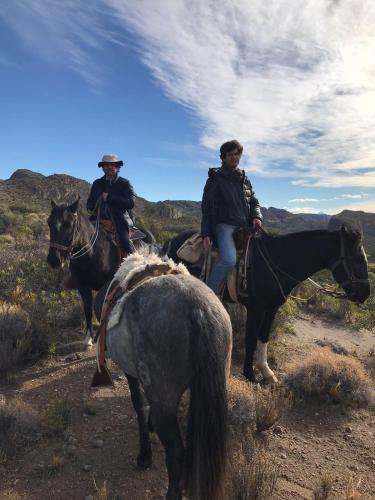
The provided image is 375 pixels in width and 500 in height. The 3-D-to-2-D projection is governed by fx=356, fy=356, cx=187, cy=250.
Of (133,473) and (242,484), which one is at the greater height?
(242,484)

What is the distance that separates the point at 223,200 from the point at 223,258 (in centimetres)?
90

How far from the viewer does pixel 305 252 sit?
16.9 ft

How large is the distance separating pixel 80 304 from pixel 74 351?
4.46 ft

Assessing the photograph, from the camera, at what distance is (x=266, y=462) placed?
2916 millimetres

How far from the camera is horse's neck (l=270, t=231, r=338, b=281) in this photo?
5.04m

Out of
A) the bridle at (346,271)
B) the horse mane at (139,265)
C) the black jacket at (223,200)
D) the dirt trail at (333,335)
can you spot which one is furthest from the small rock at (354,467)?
the dirt trail at (333,335)

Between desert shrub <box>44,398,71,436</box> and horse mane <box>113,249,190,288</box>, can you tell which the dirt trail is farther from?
horse mane <box>113,249,190,288</box>

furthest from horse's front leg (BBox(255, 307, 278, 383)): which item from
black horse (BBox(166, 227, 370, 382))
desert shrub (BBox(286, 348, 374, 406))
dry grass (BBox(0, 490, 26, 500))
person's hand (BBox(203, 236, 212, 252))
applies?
dry grass (BBox(0, 490, 26, 500))

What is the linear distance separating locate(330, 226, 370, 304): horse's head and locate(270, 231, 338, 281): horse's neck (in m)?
0.15

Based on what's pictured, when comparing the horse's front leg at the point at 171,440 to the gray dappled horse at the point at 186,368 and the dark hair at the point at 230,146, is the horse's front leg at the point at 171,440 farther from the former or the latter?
the dark hair at the point at 230,146

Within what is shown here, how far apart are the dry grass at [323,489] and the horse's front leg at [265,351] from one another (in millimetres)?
2139

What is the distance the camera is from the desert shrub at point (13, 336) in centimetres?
510

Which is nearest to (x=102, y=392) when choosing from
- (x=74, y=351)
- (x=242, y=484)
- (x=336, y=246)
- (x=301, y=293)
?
(x=74, y=351)

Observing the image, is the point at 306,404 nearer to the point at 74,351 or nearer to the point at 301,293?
the point at 74,351
